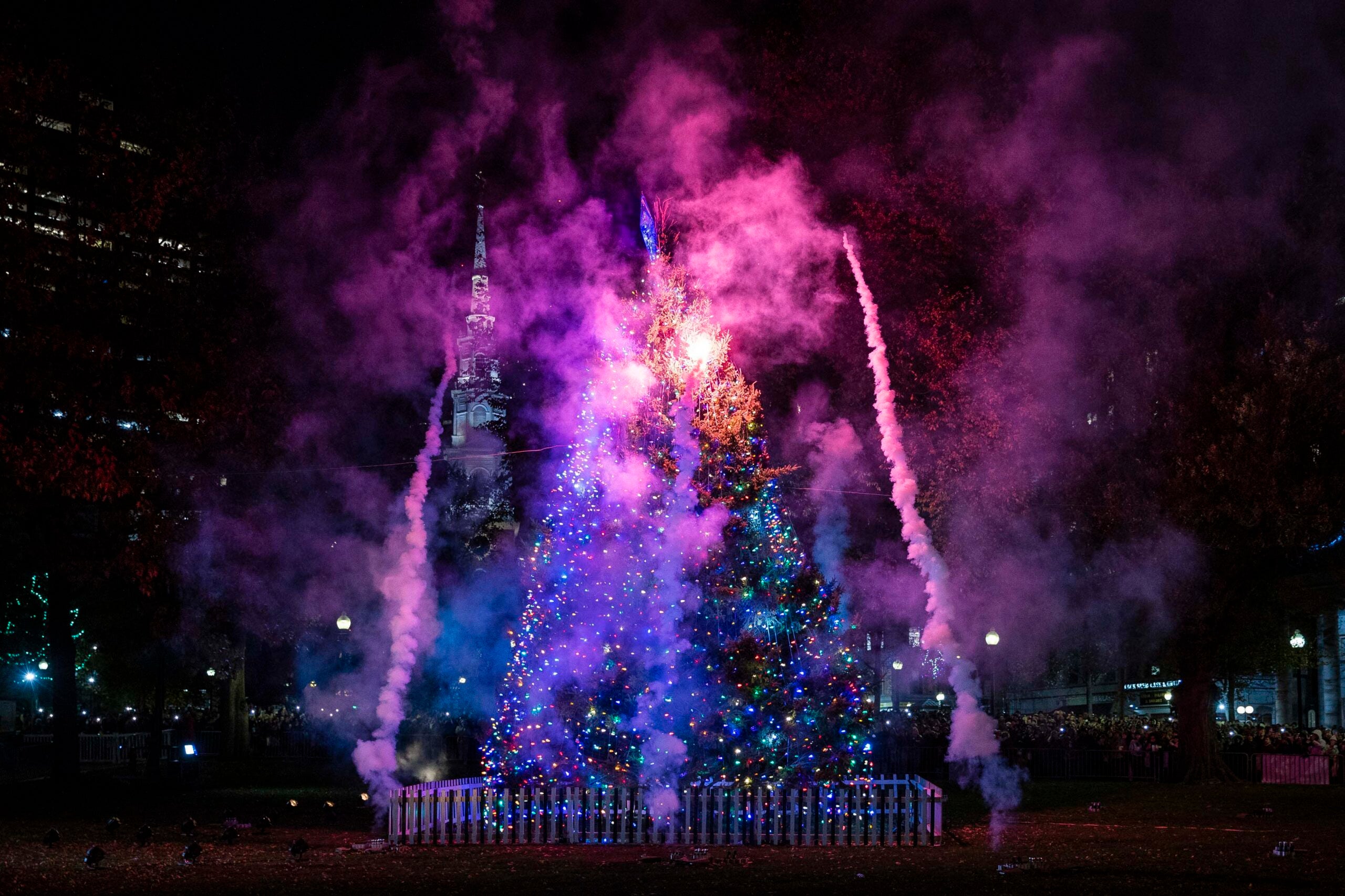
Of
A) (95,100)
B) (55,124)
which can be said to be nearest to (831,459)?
(95,100)

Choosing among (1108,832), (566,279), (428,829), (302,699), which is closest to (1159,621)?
(1108,832)

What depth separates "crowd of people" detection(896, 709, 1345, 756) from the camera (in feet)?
95.9

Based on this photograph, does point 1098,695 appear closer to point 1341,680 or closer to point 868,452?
point 1341,680

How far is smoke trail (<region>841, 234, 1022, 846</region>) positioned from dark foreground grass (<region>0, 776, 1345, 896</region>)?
145 cm

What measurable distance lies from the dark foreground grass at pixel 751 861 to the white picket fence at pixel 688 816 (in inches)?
16.2

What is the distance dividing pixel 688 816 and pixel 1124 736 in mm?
17765

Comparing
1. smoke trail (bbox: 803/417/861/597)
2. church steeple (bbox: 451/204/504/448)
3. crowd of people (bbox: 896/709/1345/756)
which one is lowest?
crowd of people (bbox: 896/709/1345/756)

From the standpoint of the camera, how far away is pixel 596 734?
16.2 m

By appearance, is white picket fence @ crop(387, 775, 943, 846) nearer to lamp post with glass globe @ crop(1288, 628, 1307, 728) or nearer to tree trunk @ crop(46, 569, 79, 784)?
tree trunk @ crop(46, 569, 79, 784)

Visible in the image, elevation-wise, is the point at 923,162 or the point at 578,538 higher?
the point at 923,162

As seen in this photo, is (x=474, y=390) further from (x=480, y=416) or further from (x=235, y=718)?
(x=235, y=718)

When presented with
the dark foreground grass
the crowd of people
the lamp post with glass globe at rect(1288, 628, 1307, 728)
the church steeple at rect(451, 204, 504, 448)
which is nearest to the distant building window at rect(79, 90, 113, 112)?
the dark foreground grass

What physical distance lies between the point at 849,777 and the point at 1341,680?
4248cm

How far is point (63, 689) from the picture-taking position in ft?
88.2
